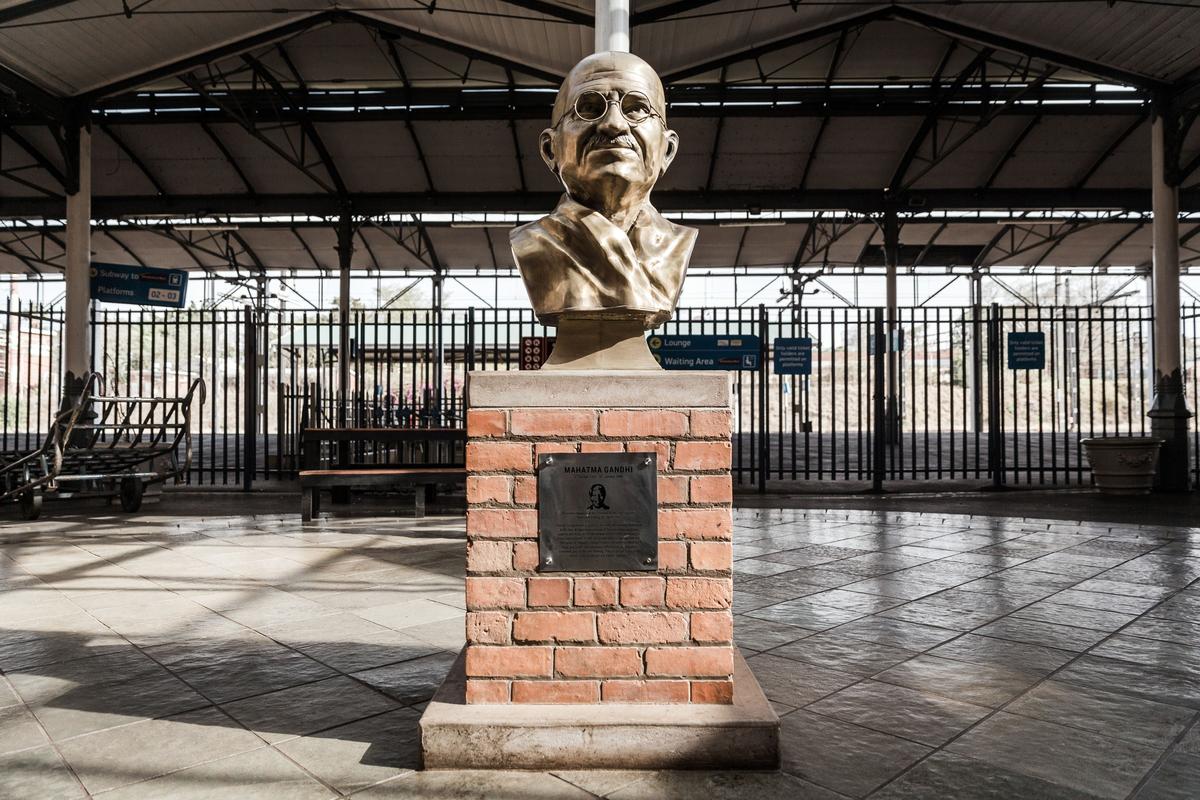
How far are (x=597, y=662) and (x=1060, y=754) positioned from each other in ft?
4.25

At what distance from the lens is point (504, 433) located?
2191mm

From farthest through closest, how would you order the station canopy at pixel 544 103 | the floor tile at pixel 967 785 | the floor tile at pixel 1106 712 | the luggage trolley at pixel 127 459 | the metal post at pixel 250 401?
the metal post at pixel 250 401 → the station canopy at pixel 544 103 → the luggage trolley at pixel 127 459 → the floor tile at pixel 1106 712 → the floor tile at pixel 967 785

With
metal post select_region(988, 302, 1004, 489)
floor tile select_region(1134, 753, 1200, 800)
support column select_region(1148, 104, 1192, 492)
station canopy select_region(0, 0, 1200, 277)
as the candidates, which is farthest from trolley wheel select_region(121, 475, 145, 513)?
support column select_region(1148, 104, 1192, 492)

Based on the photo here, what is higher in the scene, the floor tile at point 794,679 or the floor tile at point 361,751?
the floor tile at point 361,751

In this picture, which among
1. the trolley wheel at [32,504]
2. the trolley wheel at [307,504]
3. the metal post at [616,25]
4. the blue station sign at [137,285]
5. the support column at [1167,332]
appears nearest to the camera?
the metal post at [616,25]

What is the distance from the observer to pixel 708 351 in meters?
9.77

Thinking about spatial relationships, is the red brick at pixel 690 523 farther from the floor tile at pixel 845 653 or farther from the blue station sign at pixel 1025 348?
the blue station sign at pixel 1025 348

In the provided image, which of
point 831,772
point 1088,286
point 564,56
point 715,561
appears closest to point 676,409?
point 715,561

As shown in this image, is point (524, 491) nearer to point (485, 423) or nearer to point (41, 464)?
point (485, 423)

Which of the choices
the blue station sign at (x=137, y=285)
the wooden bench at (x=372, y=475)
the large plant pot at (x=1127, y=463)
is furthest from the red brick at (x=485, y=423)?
the blue station sign at (x=137, y=285)

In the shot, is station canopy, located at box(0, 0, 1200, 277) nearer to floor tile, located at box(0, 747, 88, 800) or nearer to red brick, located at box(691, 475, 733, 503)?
red brick, located at box(691, 475, 733, 503)

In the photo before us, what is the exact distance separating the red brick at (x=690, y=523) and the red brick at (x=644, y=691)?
0.41 metres

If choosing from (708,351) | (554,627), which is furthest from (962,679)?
(708,351)

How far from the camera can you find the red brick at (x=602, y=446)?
2197mm
